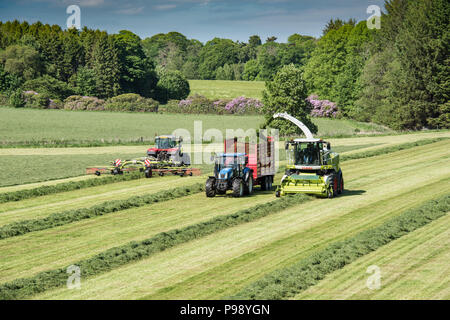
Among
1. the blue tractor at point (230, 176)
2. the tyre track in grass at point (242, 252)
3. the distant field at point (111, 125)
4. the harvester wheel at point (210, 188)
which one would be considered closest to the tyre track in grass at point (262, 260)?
the tyre track in grass at point (242, 252)

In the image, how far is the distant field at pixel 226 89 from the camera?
134 meters

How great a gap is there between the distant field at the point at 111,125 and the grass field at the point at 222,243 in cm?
3321

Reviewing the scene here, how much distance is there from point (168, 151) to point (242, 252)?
65.4ft

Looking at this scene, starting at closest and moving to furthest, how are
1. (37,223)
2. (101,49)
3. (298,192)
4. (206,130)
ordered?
(37,223) → (298,192) → (206,130) → (101,49)

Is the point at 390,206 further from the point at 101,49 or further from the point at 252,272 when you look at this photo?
the point at 101,49

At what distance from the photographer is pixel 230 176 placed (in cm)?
2469

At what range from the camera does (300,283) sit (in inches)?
492

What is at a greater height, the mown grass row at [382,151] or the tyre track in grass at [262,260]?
the mown grass row at [382,151]

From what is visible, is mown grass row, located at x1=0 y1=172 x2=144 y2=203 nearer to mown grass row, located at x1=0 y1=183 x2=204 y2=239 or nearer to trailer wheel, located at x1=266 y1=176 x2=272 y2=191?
mown grass row, located at x1=0 y1=183 x2=204 y2=239

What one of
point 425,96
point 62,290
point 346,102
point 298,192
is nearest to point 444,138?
point 425,96

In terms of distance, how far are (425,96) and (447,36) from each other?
8.23 metres

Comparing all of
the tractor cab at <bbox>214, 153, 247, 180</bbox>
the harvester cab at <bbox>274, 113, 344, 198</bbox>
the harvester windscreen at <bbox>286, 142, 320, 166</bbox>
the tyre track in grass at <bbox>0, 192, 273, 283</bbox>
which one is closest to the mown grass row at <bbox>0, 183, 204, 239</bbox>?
the tyre track in grass at <bbox>0, 192, 273, 283</bbox>

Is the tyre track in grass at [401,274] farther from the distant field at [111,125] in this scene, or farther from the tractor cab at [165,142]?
the distant field at [111,125]

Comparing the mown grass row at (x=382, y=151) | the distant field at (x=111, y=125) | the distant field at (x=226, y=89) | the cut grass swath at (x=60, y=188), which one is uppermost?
the distant field at (x=226, y=89)
